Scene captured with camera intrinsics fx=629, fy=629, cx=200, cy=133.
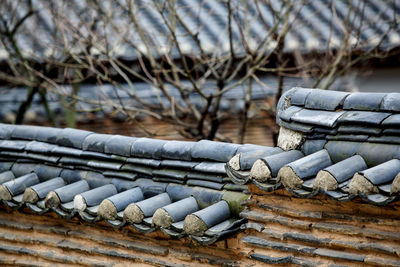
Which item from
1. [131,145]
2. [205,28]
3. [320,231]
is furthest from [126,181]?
[205,28]

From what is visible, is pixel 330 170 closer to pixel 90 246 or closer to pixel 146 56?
pixel 90 246

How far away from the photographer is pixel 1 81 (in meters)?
10.9

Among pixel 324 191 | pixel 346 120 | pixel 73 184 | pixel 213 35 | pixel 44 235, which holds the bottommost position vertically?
pixel 44 235

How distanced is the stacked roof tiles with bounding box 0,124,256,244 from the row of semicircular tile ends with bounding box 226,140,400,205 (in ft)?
1.30

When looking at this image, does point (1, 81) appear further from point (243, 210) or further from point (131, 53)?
point (243, 210)

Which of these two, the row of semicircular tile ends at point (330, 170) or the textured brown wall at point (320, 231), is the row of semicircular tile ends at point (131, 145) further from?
the textured brown wall at point (320, 231)

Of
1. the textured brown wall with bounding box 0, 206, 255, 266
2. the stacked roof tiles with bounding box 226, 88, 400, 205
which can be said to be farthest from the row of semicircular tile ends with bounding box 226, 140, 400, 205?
the textured brown wall with bounding box 0, 206, 255, 266

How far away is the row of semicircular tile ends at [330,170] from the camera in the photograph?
2912mm

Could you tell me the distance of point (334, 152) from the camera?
339 cm

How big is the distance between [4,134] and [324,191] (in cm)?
311

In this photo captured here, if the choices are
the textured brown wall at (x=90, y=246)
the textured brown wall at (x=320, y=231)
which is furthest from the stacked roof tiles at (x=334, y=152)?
the textured brown wall at (x=90, y=246)

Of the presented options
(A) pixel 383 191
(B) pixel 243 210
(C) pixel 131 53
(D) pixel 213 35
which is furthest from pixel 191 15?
(A) pixel 383 191

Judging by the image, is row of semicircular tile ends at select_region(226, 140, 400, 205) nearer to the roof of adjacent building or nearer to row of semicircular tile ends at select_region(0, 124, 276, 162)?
row of semicircular tile ends at select_region(0, 124, 276, 162)

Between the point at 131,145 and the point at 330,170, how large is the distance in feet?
5.74
